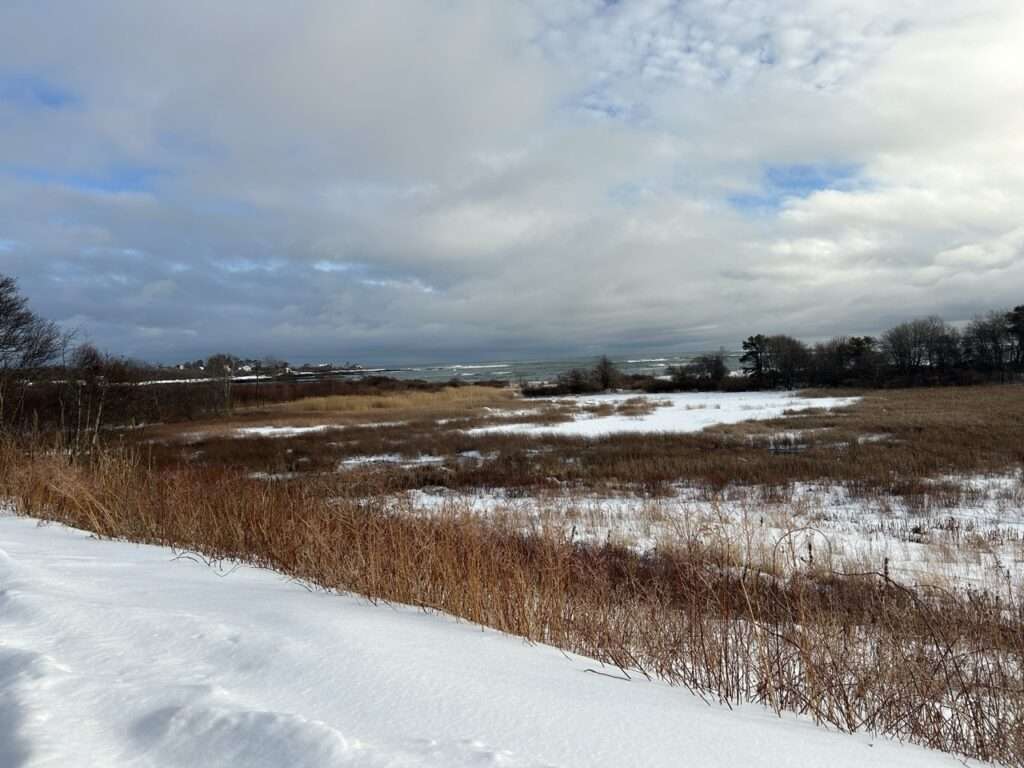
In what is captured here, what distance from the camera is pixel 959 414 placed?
95.3ft

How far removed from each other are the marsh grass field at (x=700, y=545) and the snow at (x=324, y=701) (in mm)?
694

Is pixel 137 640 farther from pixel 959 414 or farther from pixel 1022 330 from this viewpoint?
pixel 1022 330

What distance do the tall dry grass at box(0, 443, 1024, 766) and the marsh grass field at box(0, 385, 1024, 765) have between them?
0.03m

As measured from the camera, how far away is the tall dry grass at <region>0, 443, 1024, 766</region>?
3.42 m

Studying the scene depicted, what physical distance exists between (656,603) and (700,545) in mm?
2813

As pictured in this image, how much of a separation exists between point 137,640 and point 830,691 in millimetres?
3577

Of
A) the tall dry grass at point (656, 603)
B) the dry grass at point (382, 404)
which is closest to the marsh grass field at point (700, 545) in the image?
the tall dry grass at point (656, 603)

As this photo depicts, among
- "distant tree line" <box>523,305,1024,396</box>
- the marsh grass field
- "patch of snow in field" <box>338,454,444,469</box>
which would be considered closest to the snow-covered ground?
the marsh grass field

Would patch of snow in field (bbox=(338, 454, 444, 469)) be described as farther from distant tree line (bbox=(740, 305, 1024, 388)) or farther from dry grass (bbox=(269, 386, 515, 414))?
distant tree line (bbox=(740, 305, 1024, 388))

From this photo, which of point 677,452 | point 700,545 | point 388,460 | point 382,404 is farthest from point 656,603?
point 382,404

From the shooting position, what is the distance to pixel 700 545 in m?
7.52

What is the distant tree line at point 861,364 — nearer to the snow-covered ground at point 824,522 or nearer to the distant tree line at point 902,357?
the distant tree line at point 902,357

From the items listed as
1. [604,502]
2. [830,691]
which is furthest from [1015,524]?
[830,691]

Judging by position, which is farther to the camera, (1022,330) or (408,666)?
(1022,330)
